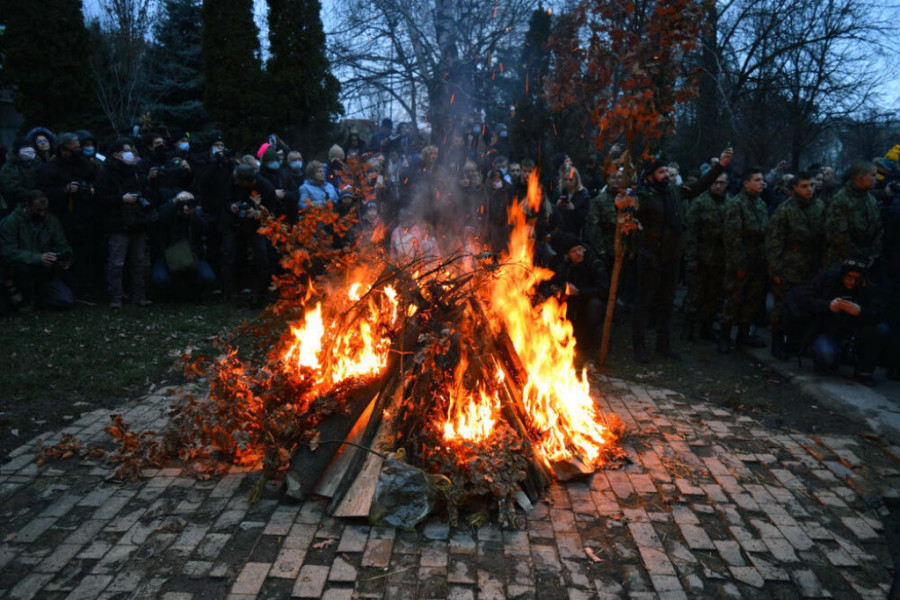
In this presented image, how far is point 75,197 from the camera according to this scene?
9859mm

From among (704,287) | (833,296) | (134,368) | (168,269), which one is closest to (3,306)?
(168,269)

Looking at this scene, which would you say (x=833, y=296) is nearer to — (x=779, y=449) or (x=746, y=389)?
(x=746, y=389)

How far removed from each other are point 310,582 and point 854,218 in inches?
306

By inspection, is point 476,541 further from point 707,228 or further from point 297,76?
point 297,76

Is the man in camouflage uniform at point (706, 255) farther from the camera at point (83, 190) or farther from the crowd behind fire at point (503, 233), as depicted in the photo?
the camera at point (83, 190)

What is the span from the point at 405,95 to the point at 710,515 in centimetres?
1951

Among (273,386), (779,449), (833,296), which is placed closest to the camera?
(273,386)

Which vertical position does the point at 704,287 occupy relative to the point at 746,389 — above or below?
above

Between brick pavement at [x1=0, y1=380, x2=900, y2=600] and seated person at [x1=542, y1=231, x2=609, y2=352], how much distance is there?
3.63 meters

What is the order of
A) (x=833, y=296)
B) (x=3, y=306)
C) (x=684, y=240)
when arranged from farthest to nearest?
(x=3, y=306) → (x=684, y=240) → (x=833, y=296)

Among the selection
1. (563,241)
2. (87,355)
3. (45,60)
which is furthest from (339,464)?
(45,60)

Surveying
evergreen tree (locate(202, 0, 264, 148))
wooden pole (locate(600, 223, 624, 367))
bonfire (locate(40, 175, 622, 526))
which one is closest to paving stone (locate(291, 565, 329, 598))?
bonfire (locate(40, 175, 622, 526))

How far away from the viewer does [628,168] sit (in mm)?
7230

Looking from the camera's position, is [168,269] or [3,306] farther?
[168,269]
